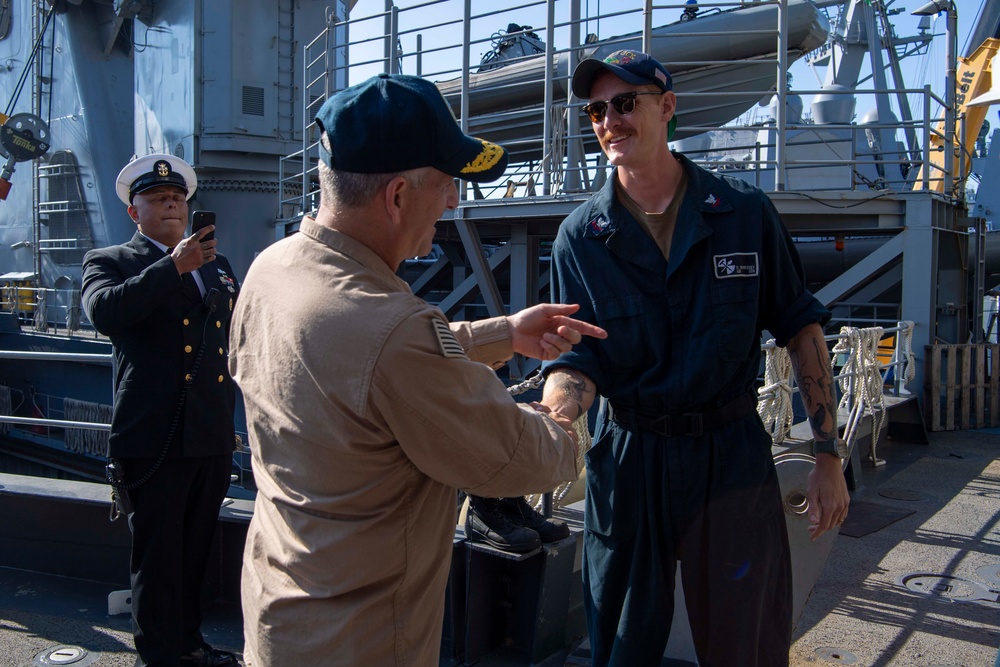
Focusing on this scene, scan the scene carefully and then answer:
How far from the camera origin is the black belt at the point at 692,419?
2098 millimetres

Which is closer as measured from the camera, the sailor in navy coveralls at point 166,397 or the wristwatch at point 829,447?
the wristwatch at point 829,447

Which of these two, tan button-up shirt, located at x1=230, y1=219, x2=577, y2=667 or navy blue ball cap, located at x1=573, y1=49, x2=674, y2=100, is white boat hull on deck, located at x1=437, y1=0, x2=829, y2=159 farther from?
tan button-up shirt, located at x1=230, y1=219, x2=577, y2=667

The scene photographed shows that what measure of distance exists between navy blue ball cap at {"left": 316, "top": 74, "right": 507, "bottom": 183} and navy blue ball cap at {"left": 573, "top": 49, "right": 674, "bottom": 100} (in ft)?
2.88

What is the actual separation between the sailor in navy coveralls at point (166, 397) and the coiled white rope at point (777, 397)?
3294mm

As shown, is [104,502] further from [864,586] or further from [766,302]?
[864,586]

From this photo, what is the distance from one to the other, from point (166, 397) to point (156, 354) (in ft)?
0.53

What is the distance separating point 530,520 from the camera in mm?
3049

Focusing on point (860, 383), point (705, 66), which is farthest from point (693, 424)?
point (705, 66)

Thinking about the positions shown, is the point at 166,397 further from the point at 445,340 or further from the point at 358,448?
the point at 445,340

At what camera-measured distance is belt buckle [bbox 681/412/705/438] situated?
6.87 ft

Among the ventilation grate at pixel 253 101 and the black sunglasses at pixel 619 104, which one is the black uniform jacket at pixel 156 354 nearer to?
the black sunglasses at pixel 619 104

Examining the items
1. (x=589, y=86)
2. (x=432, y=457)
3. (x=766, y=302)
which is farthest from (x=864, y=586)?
(x=432, y=457)

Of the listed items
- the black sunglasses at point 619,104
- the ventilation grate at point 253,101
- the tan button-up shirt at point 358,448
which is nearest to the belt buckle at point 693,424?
the tan button-up shirt at point 358,448

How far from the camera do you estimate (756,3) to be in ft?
24.2
